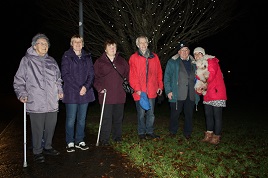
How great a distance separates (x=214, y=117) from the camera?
5.89m

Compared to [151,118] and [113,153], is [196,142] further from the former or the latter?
[113,153]

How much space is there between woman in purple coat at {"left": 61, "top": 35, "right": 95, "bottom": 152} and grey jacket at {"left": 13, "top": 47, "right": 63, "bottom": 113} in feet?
1.12

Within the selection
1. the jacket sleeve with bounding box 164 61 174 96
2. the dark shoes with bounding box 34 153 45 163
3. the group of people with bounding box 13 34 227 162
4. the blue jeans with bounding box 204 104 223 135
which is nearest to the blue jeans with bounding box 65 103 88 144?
the group of people with bounding box 13 34 227 162

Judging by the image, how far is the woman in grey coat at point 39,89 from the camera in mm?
4761

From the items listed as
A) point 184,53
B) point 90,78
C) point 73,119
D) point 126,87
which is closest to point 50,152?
point 73,119

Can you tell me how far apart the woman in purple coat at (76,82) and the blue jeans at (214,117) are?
249 cm

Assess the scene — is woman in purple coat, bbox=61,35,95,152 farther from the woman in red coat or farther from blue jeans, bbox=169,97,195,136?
the woman in red coat

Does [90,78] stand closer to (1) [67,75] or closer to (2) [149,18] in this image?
(1) [67,75]

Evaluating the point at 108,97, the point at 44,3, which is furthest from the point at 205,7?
the point at 44,3

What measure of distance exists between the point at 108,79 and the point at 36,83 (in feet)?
4.93

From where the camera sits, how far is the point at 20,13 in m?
37.1

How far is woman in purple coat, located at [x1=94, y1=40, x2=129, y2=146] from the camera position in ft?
18.8

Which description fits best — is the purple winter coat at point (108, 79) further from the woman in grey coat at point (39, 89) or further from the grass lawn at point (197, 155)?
the grass lawn at point (197, 155)

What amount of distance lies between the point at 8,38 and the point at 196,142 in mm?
Result: 43362
